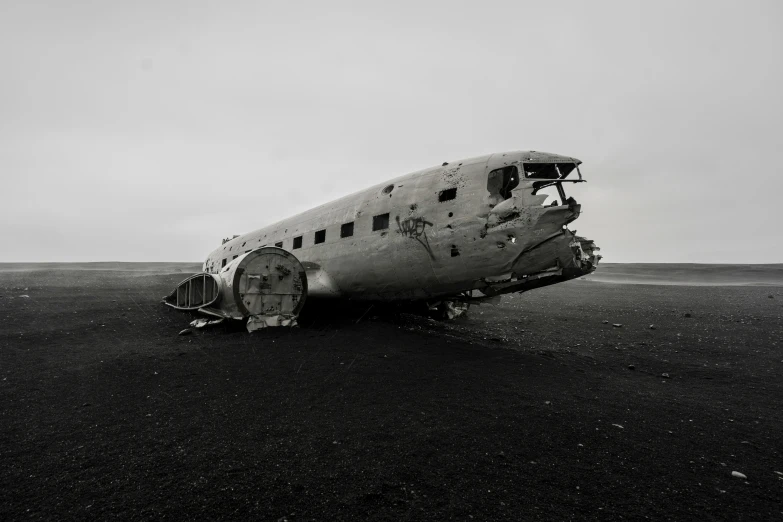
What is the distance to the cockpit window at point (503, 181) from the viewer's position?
28.9 ft

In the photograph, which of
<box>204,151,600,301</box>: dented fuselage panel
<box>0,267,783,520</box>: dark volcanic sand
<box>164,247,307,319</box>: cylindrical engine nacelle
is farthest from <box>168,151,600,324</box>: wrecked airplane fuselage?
<box>0,267,783,520</box>: dark volcanic sand

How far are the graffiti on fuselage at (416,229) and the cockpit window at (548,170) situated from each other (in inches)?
106

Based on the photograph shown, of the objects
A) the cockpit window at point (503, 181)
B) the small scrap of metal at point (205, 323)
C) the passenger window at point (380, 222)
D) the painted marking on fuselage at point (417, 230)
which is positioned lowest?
the small scrap of metal at point (205, 323)

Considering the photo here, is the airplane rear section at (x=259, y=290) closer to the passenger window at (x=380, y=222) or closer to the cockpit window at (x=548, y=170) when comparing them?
the passenger window at (x=380, y=222)

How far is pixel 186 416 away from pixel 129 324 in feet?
26.0

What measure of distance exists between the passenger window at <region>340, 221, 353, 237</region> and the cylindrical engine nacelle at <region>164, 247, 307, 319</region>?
1638mm

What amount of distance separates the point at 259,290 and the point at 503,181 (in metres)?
7.11

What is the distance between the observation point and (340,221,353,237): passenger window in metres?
11.1

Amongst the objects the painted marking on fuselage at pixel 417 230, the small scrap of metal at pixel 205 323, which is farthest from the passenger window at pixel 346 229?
the small scrap of metal at pixel 205 323

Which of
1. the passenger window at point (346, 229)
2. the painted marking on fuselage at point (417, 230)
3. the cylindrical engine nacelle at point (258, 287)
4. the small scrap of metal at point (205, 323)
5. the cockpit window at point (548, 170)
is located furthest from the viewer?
the passenger window at point (346, 229)

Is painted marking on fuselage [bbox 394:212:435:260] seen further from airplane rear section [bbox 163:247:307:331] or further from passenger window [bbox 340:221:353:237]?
airplane rear section [bbox 163:247:307:331]

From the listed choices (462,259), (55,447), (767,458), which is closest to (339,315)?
(462,259)

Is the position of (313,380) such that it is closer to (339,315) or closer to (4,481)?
(4,481)

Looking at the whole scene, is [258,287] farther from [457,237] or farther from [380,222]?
[457,237]
